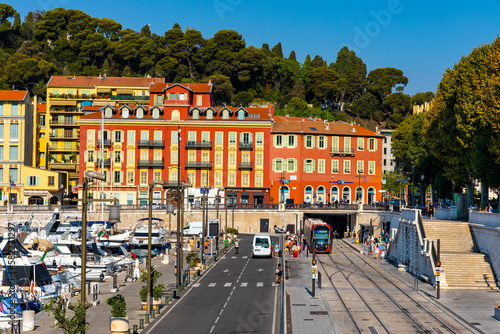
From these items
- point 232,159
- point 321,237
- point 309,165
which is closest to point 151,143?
point 232,159

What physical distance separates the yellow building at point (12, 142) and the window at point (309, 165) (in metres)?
44.2

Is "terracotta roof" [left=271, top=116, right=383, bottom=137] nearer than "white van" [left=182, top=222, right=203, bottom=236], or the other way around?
"white van" [left=182, top=222, right=203, bottom=236]

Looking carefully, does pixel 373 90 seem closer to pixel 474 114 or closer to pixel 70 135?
pixel 70 135

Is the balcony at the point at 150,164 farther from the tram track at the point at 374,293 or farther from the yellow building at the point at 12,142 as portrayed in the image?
the tram track at the point at 374,293

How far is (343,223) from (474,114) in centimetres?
4394

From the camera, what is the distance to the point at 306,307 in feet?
133

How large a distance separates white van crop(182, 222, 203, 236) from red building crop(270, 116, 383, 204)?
19049 mm

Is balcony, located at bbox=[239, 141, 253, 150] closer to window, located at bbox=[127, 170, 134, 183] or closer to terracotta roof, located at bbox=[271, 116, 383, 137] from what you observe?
terracotta roof, located at bbox=[271, 116, 383, 137]

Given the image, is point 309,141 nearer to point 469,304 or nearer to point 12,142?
point 12,142

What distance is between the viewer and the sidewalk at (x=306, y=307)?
34.4 m

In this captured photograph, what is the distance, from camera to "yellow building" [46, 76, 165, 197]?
405 ft

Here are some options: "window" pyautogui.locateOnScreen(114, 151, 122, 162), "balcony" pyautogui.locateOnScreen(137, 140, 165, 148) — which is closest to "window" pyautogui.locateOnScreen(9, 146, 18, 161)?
"window" pyautogui.locateOnScreen(114, 151, 122, 162)

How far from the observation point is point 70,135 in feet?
412

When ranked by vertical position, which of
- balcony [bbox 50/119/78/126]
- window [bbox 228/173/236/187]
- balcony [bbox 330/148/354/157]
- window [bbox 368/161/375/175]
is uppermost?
balcony [bbox 50/119/78/126]
